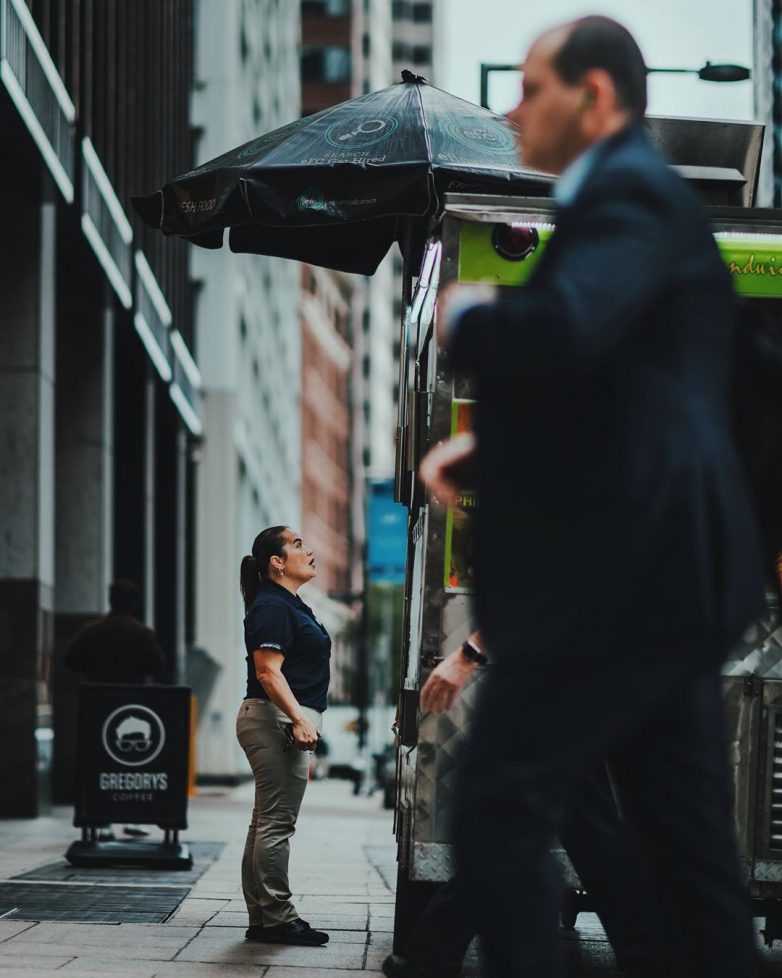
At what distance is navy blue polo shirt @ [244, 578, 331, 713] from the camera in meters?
7.16

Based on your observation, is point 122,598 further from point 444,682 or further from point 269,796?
point 444,682

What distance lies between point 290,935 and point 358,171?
3267 mm

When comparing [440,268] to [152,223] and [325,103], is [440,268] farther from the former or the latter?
[325,103]

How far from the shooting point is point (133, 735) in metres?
11.4

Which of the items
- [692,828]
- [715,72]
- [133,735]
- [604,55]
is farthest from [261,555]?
[715,72]

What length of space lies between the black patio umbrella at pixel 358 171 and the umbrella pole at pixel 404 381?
6 cm

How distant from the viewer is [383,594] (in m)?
102

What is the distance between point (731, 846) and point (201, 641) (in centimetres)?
3379

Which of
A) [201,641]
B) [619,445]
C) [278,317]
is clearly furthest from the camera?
[278,317]

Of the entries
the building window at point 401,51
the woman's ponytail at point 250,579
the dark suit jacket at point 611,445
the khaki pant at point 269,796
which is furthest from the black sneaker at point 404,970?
the building window at point 401,51

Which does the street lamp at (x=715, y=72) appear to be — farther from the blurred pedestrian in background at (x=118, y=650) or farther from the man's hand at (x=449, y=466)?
the man's hand at (x=449, y=466)

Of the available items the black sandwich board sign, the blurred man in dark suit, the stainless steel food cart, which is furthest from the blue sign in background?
the blurred man in dark suit

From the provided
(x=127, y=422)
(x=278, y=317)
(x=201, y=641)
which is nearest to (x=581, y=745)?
(x=127, y=422)

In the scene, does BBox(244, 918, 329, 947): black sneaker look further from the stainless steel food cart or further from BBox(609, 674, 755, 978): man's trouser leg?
BBox(609, 674, 755, 978): man's trouser leg
